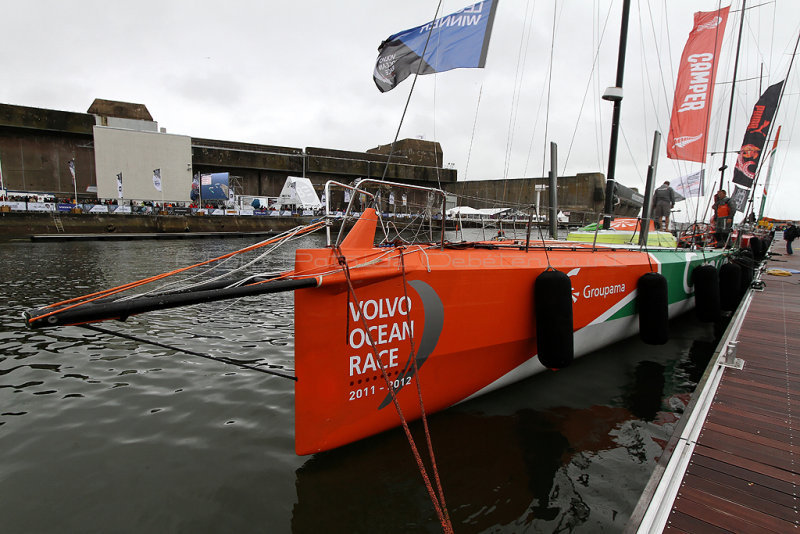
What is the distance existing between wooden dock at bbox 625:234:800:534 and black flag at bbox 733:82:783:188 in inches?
329

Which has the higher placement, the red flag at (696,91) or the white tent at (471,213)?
the red flag at (696,91)

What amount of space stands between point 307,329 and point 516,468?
163 centimetres

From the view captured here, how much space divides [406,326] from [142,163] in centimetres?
2963

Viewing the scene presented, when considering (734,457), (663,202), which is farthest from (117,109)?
(734,457)

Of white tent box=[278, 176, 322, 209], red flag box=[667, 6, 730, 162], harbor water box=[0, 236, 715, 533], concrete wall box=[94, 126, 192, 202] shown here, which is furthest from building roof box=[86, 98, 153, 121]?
red flag box=[667, 6, 730, 162]

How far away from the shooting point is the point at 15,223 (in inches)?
693

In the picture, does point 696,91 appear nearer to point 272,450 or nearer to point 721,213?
point 721,213

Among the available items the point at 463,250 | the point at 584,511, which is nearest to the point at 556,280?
the point at 463,250

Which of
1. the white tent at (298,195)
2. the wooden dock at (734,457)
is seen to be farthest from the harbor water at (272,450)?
the white tent at (298,195)

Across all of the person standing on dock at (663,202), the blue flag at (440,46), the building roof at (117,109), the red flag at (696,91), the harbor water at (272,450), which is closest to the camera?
the harbor water at (272,450)

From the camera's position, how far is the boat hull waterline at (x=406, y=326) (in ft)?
8.38

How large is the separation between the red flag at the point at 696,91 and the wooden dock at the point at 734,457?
500 cm

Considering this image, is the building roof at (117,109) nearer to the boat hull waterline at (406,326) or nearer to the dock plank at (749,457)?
the boat hull waterline at (406,326)

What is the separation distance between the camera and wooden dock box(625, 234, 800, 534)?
1837 mm
